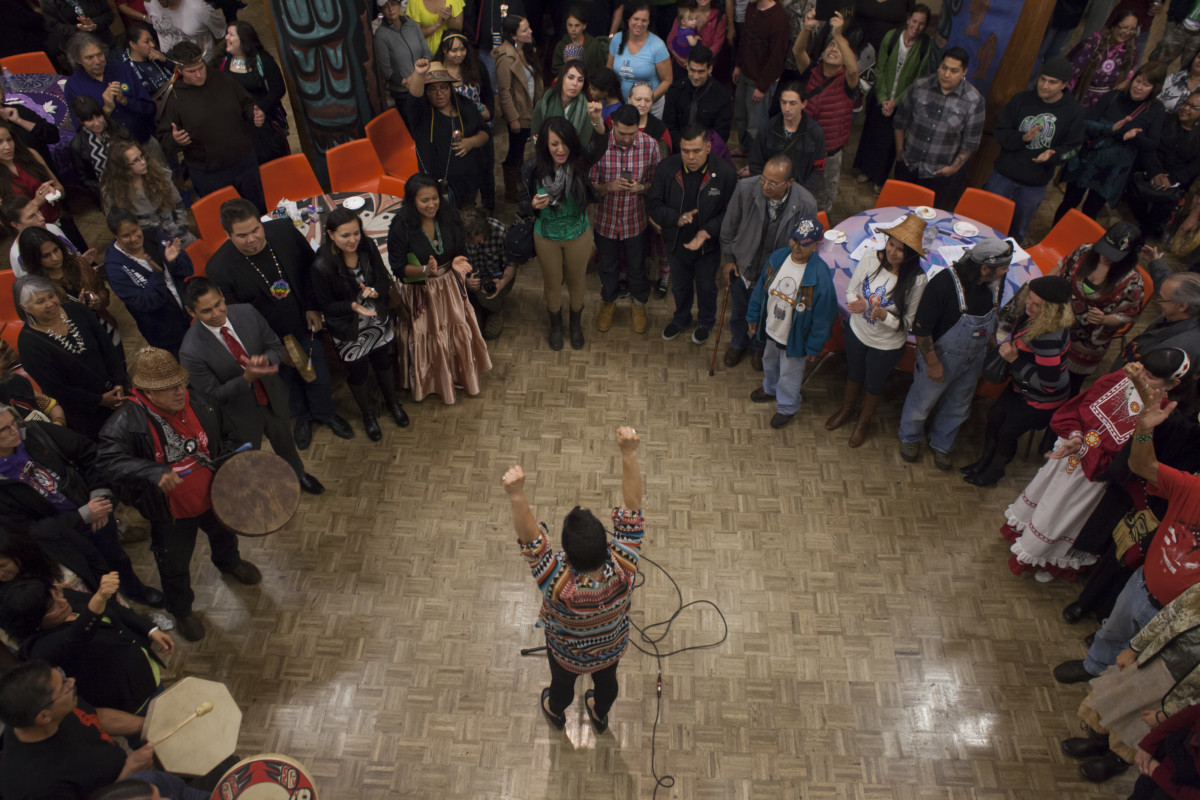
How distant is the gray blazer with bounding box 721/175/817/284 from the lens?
Answer: 5.14 meters

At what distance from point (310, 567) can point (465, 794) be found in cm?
168

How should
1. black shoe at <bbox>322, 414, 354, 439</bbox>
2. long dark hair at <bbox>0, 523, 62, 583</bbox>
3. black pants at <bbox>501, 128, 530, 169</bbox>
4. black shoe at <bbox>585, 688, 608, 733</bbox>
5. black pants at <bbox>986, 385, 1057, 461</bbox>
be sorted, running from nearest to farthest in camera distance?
long dark hair at <bbox>0, 523, 62, 583</bbox>, black shoe at <bbox>585, 688, 608, 733</bbox>, black pants at <bbox>986, 385, 1057, 461</bbox>, black shoe at <bbox>322, 414, 354, 439</bbox>, black pants at <bbox>501, 128, 530, 169</bbox>

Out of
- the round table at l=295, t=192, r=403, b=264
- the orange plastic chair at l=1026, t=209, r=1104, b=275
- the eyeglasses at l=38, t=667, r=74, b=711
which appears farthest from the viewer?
the orange plastic chair at l=1026, t=209, r=1104, b=275

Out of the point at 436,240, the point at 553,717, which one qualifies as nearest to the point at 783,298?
the point at 436,240

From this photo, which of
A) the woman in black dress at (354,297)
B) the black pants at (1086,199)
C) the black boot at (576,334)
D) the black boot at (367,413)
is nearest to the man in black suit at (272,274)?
the woman in black dress at (354,297)

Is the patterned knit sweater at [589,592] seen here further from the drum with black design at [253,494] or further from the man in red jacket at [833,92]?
the man in red jacket at [833,92]

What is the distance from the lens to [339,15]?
20.5ft

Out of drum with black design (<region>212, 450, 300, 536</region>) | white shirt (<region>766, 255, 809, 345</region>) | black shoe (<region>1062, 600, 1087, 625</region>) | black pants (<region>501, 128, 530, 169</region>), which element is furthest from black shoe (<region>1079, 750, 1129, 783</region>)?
black pants (<region>501, 128, 530, 169</region>)

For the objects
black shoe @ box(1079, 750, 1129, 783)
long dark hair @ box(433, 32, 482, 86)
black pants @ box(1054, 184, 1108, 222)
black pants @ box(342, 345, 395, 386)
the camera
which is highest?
long dark hair @ box(433, 32, 482, 86)

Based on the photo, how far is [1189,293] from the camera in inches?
167

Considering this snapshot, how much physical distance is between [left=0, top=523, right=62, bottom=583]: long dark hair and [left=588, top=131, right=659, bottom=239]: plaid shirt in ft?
13.0

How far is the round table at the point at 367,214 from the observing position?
5.33 metres

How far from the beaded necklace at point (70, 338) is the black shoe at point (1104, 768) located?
5.60m

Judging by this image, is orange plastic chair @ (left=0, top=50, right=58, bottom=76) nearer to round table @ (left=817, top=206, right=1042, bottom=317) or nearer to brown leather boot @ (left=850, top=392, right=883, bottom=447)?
round table @ (left=817, top=206, right=1042, bottom=317)
